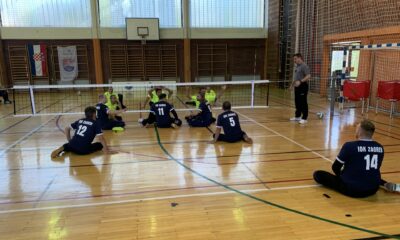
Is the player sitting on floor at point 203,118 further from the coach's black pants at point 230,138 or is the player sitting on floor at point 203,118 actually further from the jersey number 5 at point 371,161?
the jersey number 5 at point 371,161

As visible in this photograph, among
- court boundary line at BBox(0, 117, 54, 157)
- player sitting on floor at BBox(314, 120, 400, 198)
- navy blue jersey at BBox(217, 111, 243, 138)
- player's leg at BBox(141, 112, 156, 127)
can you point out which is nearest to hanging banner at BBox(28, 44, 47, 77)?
court boundary line at BBox(0, 117, 54, 157)

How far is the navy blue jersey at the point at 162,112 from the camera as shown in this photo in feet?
28.4

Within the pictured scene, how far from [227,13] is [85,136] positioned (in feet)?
55.2

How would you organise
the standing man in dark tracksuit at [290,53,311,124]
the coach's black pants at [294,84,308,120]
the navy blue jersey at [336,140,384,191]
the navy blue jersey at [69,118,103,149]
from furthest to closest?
the coach's black pants at [294,84,308,120]
the standing man in dark tracksuit at [290,53,311,124]
the navy blue jersey at [69,118,103,149]
the navy blue jersey at [336,140,384,191]

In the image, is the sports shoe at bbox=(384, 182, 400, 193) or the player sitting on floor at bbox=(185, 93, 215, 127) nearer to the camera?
the sports shoe at bbox=(384, 182, 400, 193)

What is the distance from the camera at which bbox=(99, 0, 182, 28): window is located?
1950 centimetres

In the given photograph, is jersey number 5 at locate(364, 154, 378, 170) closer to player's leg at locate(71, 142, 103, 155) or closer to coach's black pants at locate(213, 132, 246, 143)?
coach's black pants at locate(213, 132, 246, 143)

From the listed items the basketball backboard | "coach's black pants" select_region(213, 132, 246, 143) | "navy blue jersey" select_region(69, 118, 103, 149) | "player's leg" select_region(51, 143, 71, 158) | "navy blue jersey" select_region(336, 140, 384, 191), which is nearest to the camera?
"navy blue jersey" select_region(336, 140, 384, 191)

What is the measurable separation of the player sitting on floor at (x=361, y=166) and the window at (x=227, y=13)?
1778 cm

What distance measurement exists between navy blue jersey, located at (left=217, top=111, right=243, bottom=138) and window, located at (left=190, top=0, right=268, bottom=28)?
1488cm

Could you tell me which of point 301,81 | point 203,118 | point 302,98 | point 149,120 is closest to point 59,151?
point 149,120

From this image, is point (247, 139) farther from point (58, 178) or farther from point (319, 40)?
point (319, 40)

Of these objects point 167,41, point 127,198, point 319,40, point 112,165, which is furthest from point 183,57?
point 127,198

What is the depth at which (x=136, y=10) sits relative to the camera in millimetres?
19703
